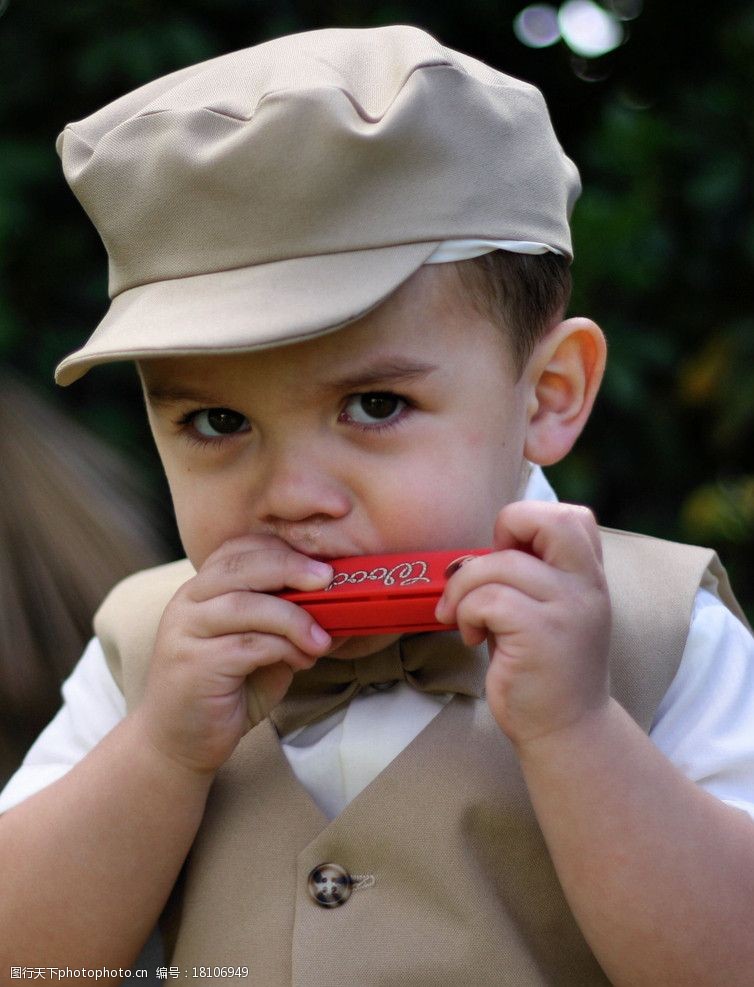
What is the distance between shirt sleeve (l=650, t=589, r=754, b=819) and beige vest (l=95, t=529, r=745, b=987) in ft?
0.11

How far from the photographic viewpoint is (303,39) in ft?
4.66

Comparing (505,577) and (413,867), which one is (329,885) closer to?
(413,867)

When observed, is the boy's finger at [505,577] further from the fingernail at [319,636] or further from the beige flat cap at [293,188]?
the beige flat cap at [293,188]

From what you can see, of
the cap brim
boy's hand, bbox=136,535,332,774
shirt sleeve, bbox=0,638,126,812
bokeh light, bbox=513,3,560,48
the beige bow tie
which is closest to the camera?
the cap brim

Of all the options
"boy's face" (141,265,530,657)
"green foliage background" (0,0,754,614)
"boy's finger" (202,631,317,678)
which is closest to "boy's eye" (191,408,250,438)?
"boy's face" (141,265,530,657)

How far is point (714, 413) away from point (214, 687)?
6.21 feet

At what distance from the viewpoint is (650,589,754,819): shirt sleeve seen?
1.37 metres

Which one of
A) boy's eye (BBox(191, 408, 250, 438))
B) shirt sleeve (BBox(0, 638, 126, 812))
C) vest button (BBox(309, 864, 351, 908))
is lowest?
shirt sleeve (BBox(0, 638, 126, 812))

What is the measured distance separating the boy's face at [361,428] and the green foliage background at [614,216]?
4.02ft

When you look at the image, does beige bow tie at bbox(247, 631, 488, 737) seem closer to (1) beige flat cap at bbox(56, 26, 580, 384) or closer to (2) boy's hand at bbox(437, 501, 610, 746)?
(2) boy's hand at bbox(437, 501, 610, 746)

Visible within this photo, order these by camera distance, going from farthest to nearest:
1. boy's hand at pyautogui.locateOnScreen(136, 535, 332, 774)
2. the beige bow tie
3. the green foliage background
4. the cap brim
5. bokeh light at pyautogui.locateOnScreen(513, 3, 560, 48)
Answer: bokeh light at pyautogui.locateOnScreen(513, 3, 560, 48) < the green foliage background < the beige bow tie < boy's hand at pyautogui.locateOnScreen(136, 535, 332, 774) < the cap brim

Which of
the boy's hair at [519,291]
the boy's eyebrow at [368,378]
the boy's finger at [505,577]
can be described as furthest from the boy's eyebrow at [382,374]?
the boy's finger at [505,577]

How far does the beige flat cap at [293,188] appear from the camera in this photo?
122 centimetres

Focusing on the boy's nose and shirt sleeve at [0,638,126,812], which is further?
shirt sleeve at [0,638,126,812]
